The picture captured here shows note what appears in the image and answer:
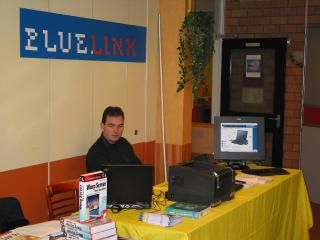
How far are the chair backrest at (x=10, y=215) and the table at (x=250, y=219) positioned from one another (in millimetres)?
708

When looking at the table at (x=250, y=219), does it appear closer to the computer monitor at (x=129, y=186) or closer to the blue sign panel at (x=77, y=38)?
the computer monitor at (x=129, y=186)

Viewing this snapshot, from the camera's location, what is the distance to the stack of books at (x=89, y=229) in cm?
261

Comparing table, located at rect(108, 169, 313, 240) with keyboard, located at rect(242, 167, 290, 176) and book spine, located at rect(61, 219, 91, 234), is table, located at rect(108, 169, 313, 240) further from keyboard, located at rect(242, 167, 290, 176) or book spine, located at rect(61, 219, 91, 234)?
book spine, located at rect(61, 219, 91, 234)

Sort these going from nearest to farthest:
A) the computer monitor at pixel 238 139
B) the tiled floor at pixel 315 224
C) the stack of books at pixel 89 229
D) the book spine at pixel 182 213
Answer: the stack of books at pixel 89 229, the book spine at pixel 182 213, the computer monitor at pixel 238 139, the tiled floor at pixel 315 224

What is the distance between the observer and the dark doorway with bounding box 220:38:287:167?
20.9 ft

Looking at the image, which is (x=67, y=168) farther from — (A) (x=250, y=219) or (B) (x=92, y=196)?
(B) (x=92, y=196)

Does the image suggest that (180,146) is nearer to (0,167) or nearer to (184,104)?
(184,104)

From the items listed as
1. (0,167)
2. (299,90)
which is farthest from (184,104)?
(0,167)

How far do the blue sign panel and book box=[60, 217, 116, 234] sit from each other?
1670mm

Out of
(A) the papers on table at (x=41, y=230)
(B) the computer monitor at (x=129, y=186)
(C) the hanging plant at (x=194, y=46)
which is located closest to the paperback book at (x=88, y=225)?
(A) the papers on table at (x=41, y=230)

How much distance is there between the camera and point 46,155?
13.9 ft

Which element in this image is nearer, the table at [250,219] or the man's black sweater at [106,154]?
the table at [250,219]

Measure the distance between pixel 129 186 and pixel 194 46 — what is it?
249 cm

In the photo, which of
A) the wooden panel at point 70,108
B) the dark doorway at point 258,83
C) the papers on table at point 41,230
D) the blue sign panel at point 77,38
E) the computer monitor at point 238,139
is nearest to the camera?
the papers on table at point 41,230
